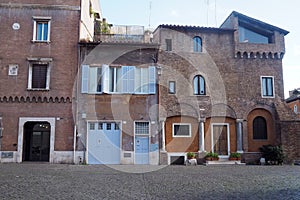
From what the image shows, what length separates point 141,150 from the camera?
2038cm

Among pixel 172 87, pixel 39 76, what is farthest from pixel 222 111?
pixel 39 76

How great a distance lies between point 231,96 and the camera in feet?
72.6

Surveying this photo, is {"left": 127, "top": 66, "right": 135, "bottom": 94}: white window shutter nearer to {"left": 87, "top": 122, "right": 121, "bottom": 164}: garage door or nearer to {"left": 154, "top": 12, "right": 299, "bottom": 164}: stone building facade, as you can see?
{"left": 154, "top": 12, "right": 299, "bottom": 164}: stone building facade

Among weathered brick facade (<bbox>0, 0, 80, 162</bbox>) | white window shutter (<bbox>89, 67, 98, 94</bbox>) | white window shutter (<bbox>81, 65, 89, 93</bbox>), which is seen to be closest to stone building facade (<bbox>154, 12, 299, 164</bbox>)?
white window shutter (<bbox>89, 67, 98, 94</bbox>)

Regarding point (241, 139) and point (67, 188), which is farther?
point (241, 139)

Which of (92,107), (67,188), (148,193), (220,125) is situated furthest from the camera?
(220,125)

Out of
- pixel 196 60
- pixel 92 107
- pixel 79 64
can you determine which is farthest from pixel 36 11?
pixel 196 60

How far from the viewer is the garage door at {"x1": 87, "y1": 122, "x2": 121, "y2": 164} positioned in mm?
20078

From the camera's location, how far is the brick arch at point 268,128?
21.9 m

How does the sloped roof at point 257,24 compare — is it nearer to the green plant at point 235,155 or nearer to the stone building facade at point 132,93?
the stone building facade at point 132,93

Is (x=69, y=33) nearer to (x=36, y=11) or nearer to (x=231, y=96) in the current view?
(x=36, y=11)

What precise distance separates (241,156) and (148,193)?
1358 cm

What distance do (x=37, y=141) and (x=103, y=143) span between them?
475cm

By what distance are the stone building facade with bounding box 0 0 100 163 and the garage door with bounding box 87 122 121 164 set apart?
1249 mm
